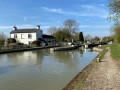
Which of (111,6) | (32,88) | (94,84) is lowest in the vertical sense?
(32,88)

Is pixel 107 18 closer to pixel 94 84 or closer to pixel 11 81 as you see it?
pixel 94 84

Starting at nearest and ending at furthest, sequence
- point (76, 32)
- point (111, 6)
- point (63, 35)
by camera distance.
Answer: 1. point (111, 6)
2. point (63, 35)
3. point (76, 32)

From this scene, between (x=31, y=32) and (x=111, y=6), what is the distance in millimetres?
39096

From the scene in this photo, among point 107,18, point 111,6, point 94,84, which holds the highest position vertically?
point 111,6

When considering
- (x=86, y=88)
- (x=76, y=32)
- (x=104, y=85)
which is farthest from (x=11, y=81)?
(x=76, y=32)

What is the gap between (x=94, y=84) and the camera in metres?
5.53

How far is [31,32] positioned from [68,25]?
18.1m

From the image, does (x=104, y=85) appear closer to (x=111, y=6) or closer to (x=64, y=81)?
(x=64, y=81)

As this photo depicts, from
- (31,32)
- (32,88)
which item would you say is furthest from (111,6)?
(31,32)

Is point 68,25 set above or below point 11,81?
above

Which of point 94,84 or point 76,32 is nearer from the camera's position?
point 94,84

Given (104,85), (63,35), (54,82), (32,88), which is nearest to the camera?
(104,85)

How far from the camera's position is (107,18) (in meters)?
9.09

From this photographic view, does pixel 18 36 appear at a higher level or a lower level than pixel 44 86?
Answer: higher
